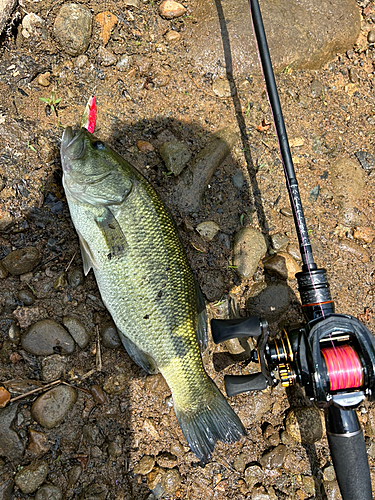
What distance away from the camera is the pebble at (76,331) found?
3.15 m

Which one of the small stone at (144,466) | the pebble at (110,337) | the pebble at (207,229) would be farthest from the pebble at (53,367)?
the pebble at (207,229)

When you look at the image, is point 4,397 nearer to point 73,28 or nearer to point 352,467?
point 352,467

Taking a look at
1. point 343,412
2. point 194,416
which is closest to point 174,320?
point 194,416

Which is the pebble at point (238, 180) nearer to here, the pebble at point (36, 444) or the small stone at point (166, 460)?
the small stone at point (166, 460)

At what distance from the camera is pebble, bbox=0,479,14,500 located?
9.14 feet

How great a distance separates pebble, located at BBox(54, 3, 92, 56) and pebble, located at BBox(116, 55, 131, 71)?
1.11 feet

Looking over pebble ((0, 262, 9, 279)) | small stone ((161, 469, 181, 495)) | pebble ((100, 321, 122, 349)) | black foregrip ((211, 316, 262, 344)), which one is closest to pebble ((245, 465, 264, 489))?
small stone ((161, 469, 181, 495))

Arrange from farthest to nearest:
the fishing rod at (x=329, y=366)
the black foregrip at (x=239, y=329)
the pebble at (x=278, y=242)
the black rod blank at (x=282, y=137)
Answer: the pebble at (x=278, y=242) → the black rod blank at (x=282, y=137) → the black foregrip at (x=239, y=329) → the fishing rod at (x=329, y=366)

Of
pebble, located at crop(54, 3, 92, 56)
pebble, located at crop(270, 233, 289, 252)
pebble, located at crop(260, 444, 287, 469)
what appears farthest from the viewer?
pebble, located at crop(270, 233, 289, 252)

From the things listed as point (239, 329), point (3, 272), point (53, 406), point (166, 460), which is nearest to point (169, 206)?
point (239, 329)

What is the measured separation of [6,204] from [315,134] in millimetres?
3133

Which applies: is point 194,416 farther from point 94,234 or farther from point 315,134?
point 315,134

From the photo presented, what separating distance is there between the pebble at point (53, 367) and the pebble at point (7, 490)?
0.77 metres

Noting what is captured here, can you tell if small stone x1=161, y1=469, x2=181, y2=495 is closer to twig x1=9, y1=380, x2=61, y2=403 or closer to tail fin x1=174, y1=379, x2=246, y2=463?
tail fin x1=174, y1=379, x2=246, y2=463
